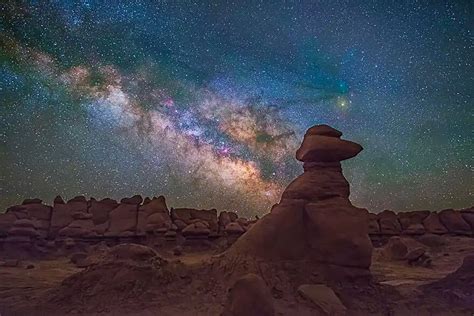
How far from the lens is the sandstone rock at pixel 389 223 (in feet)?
87.9

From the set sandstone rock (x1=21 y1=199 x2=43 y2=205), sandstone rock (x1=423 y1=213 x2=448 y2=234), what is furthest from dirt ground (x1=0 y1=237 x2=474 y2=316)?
sandstone rock (x1=423 y1=213 x2=448 y2=234)

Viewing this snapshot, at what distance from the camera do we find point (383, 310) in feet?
29.9

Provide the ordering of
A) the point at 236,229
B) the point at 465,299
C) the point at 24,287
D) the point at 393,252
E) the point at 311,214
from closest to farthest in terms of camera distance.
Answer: the point at 465,299, the point at 311,214, the point at 24,287, the point at 393,252, the point at 236,229

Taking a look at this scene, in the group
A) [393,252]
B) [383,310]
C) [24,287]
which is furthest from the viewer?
[393,252]

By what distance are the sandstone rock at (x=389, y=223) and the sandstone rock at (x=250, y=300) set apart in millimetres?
22278

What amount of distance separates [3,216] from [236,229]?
14349 mm

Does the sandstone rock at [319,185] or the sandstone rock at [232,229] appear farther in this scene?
the sandstone rock at [232,229]

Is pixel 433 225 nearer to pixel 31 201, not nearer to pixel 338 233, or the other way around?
pixel 338 233

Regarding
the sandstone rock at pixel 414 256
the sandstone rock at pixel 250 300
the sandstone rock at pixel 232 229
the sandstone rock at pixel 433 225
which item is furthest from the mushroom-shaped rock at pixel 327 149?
the sandstone rock at pixel 433 225

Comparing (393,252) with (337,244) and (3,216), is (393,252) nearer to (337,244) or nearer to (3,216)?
(337,244)

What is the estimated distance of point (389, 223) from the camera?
89.5 feet

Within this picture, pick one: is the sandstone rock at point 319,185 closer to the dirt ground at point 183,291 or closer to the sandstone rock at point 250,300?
the dirt ground at point 183,291

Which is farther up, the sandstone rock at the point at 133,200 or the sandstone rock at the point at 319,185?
the sandstone rock at the point at 133,200

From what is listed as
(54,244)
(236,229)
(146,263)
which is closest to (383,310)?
(146,263)
